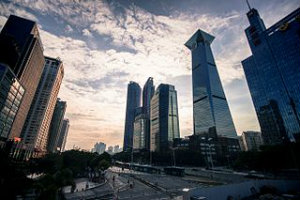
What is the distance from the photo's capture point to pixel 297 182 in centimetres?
2988

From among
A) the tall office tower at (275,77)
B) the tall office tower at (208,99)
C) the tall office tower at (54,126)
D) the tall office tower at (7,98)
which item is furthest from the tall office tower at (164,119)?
the tall office tower at (7,98)

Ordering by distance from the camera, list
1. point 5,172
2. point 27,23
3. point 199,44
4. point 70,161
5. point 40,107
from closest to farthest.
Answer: point 5,172, point 70,161, point 27,23, point 40,107, point 199,44

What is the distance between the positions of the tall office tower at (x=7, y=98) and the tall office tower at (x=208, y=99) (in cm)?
14102

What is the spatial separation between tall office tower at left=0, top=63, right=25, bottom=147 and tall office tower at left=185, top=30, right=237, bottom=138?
141 metres

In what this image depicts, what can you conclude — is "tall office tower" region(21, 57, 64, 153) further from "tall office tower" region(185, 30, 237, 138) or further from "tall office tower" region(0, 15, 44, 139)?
"tall office tower" region(185, 30, 237, 138)

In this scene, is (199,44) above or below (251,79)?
above

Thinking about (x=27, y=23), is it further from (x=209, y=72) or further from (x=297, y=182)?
(x=209, y=72)

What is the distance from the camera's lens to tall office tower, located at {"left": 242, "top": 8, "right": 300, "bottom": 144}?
320 feet

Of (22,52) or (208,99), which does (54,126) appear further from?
(208,99)

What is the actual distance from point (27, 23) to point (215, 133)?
513 ft

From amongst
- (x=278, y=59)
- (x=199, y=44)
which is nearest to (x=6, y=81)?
(x=278, y=59)

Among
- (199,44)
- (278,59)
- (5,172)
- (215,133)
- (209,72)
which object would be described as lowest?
(5,172)

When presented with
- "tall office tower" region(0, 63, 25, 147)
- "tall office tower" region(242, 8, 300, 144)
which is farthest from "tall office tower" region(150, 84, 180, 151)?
"tall office tower" region(0, 63, 25, 147)

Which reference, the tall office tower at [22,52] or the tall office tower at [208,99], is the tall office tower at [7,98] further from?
the tall office tower at [208,99]
